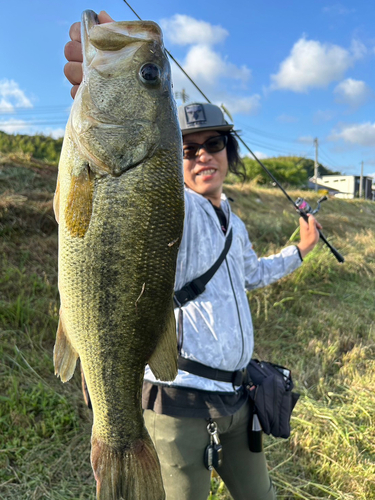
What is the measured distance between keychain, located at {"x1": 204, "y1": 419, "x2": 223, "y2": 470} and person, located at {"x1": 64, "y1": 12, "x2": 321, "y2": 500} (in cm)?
2

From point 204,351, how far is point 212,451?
1.68 ft

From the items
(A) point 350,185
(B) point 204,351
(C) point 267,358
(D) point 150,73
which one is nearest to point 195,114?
(D) point 150,73

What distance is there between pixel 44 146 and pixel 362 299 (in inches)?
420

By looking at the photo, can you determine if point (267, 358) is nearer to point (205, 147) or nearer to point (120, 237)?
point (205, 147)

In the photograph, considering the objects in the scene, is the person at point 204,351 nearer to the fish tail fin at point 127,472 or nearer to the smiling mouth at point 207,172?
the smiling mouth at point 207,172

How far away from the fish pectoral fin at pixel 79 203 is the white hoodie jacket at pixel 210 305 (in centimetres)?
71

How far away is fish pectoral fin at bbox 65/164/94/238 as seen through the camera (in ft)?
3.86

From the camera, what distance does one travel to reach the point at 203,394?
5.74ft

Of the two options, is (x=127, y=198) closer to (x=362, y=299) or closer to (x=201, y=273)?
(x=201, y=273)

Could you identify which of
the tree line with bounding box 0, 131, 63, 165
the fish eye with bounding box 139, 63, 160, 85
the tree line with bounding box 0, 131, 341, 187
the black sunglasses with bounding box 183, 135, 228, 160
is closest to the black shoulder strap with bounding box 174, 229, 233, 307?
the black sunglasses with bounding box 183, 135, 228, 160

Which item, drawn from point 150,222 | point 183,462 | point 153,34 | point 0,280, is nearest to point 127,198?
point 150,222

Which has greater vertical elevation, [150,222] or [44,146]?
[44,146]

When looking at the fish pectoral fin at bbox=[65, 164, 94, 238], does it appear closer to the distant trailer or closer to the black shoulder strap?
the black shoulder strap

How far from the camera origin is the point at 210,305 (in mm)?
1798
